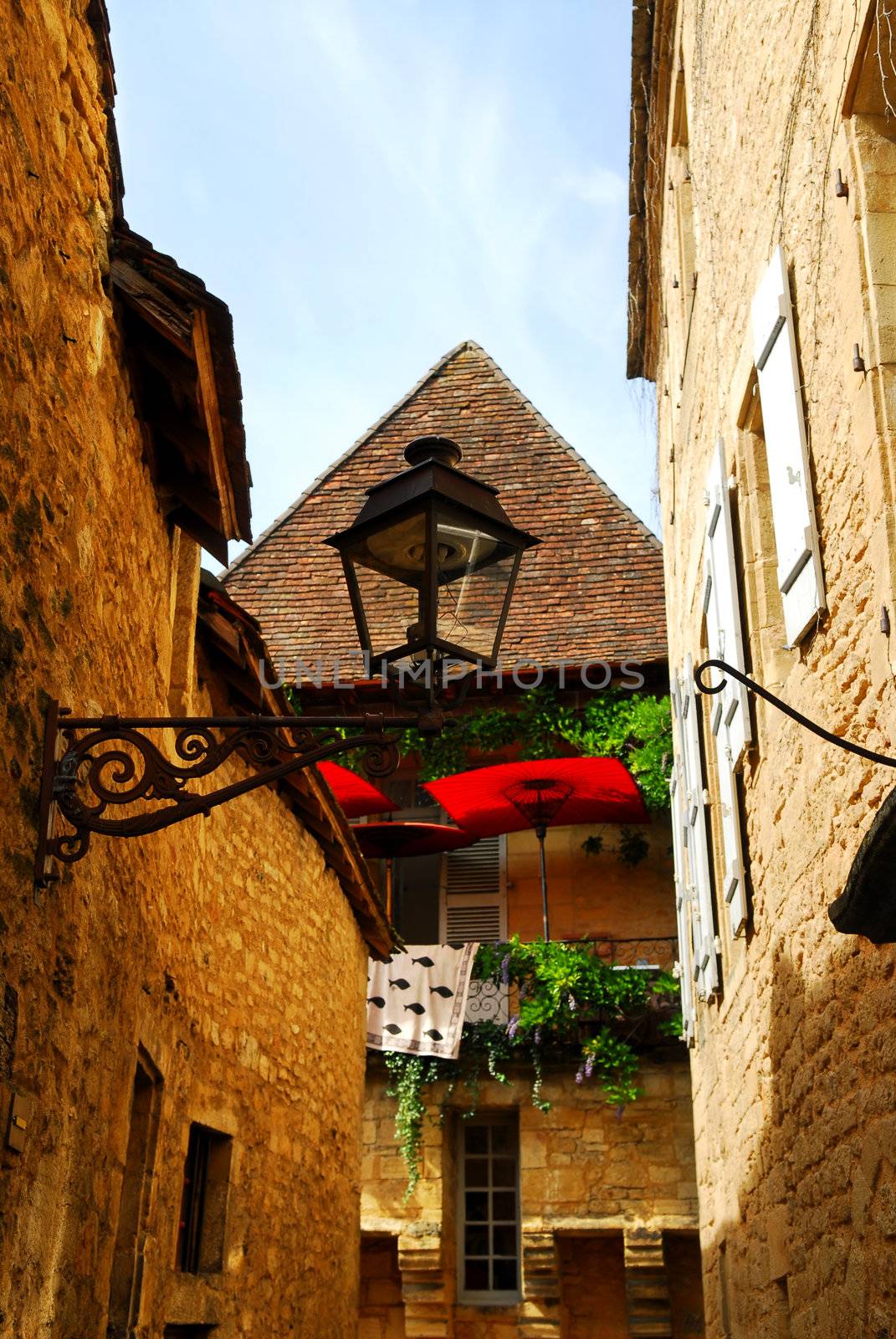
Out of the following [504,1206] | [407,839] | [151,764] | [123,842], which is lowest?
[504,1206]

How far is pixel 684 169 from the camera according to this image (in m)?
8.78

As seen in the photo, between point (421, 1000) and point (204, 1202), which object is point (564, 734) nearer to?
point (421, 1000)

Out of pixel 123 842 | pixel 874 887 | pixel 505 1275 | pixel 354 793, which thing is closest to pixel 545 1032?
pixel 505 1275

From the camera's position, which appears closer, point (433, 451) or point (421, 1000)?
point (433, 451)

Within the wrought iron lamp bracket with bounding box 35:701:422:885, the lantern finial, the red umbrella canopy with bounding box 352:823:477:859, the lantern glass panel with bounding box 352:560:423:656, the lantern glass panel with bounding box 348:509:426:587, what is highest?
the red umbrella canopy with bounding box 352:823:477:859

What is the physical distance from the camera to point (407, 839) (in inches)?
529

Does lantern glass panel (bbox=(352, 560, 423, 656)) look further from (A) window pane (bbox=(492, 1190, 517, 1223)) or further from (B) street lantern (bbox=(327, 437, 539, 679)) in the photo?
(A) window pane (bbox=(492, 1190, 517, 1223))

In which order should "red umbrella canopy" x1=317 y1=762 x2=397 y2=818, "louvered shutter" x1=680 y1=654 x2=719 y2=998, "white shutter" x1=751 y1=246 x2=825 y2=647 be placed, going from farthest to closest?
"red umbrella canopy" x1=317 y1=762 x2=397 y2=818
"louvered shutter" x1=680 y1=654 x2=719 y2=998
"white shutter" x1=751 y1=246 x2=825 y2=647

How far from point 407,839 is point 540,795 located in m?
1.43

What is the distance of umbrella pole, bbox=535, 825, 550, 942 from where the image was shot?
43.2 ft

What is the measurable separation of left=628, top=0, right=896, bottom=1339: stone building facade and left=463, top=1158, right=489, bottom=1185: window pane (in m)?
5.22

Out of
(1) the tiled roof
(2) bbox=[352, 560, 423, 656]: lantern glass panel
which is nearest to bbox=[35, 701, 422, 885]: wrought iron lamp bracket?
(2) bbox=[352, 560, 423, 656]: lantern glass panel

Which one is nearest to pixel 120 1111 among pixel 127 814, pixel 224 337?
pixel 127 814

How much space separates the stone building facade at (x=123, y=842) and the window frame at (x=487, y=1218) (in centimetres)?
547
